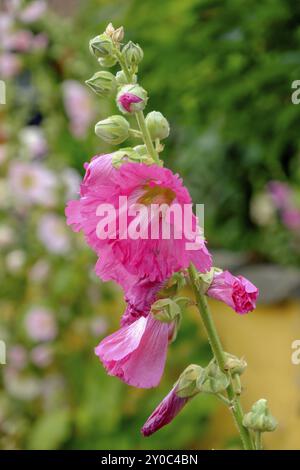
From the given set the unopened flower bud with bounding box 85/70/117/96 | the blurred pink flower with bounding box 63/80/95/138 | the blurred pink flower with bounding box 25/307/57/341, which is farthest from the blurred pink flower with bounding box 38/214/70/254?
the unopened flower bud with bounding box 85/70/117/96

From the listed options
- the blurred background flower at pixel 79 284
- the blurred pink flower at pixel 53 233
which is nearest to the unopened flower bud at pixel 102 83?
the blurred background flower at pixel 79 284

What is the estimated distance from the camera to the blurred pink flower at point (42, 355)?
6.36 ft

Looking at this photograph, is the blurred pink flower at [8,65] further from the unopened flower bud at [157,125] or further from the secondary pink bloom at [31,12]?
the unopened flower bud at [157,125]

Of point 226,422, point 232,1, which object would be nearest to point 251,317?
point 226,422

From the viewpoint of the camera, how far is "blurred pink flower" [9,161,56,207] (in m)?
1.92

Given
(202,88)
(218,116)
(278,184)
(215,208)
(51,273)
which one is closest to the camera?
(202,88)

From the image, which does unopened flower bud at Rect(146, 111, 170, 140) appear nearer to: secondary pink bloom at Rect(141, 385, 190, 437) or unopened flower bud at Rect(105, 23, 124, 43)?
unopened flower bud at Rect(105, 23, 124, 43)

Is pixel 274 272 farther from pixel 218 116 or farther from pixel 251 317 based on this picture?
pixel 218 116

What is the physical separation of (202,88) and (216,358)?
1118mm

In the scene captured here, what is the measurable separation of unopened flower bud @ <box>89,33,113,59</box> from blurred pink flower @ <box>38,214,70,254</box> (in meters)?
1.47

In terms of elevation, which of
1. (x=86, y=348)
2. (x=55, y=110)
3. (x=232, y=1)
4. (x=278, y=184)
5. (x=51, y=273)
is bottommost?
(x=86, y=348)

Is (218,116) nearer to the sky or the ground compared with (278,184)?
nearer to the ground

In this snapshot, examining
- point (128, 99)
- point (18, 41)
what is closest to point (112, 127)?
point (128, 99)

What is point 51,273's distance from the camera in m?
1.99
